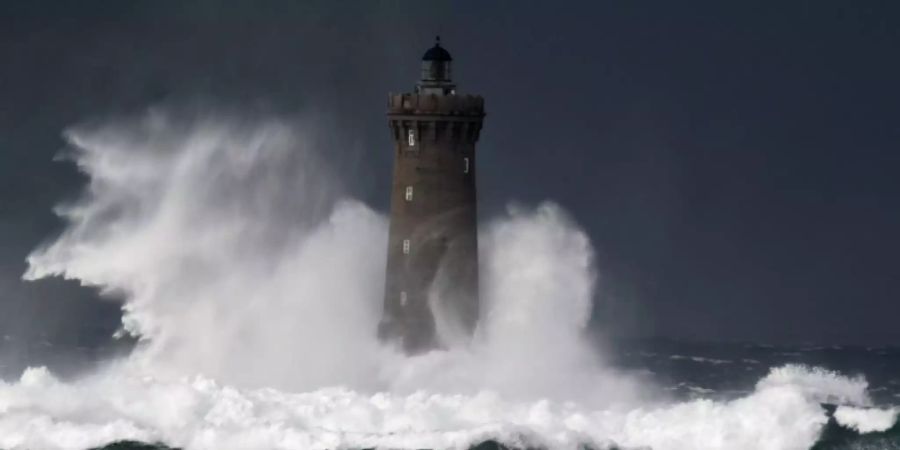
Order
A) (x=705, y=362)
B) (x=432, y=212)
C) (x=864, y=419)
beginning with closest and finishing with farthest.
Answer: (x=864, y=419)
(x=432, y=212)
(x=705, y=362)

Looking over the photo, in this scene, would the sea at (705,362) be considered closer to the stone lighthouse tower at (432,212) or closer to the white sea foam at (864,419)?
the white sea foam at (864,419)

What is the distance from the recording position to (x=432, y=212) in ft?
317

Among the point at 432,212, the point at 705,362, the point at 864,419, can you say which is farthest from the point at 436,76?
the point at 705,362

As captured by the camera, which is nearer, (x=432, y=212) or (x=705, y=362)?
(x=432, y=212)

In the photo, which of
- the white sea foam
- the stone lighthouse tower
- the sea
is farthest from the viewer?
the sea

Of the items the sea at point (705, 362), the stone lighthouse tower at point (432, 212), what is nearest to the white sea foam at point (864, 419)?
the sea at point (705, 362)

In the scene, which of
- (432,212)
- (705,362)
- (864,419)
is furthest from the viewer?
Result: (705,362)

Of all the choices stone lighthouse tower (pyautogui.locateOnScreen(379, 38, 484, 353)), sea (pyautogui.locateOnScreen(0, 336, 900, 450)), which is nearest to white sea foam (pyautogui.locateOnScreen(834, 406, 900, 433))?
sea (pyautogui.locateOnScreen(0, 336, 900, 450))

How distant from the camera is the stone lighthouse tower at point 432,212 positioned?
96562mm

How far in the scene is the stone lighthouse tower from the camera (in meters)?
96.6

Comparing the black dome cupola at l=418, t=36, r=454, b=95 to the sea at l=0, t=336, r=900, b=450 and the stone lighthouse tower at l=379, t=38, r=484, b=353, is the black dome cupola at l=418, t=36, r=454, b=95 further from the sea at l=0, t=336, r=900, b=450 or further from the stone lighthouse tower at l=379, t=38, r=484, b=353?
the sea at l=0, t=336, r=900, b=450

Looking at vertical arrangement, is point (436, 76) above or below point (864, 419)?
above

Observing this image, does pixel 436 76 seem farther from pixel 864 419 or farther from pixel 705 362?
pixel 705 362

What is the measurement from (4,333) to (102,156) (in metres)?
35.5
